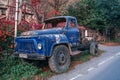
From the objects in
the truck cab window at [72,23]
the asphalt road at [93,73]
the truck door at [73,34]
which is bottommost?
the asphalt road at [93,73]

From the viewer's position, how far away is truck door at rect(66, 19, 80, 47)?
34.4ft

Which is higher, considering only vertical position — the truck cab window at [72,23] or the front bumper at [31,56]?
the truck cab window at [72,23]

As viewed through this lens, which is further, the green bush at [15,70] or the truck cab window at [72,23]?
the truck cab window at [72,23]

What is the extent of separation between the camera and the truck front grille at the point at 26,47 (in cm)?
892

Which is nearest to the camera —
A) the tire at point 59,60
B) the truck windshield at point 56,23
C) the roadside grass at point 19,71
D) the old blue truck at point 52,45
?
the roadside grass at point 19,71

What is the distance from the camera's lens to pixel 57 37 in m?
9.17

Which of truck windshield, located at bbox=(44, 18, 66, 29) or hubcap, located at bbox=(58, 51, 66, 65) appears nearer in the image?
hubcap, located at bbox=(58, 51, 66, 65)

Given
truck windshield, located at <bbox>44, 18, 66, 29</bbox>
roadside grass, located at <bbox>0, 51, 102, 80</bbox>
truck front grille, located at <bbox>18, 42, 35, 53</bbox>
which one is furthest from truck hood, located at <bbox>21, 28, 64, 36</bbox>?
roadside grass, located at <bbox>0, 51, 102, 80</bbox>

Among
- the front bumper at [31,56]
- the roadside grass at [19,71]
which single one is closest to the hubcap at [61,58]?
the roadside grass at [19,71]

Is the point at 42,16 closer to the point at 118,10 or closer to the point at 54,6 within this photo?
the point at 54,6

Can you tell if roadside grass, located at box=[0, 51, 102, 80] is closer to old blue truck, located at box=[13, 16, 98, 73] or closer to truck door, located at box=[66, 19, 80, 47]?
old blue truck, located at box=[13, 16, 98, 73]

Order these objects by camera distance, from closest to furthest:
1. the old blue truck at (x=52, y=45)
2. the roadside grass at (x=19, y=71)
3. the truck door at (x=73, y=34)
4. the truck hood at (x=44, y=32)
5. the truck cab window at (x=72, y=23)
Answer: the roadside grass at (x=19, y=71)
the old blue truck at (x=52, y=45)
the truck hood at (x=44, y=32)
the truck door at (x=73, y=34)
the truck cab window at (x=72, y=23)

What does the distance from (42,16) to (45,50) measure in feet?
34.5

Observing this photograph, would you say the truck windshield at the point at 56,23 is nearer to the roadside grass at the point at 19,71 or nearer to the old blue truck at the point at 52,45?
the old blue truck at the point at 52,45
